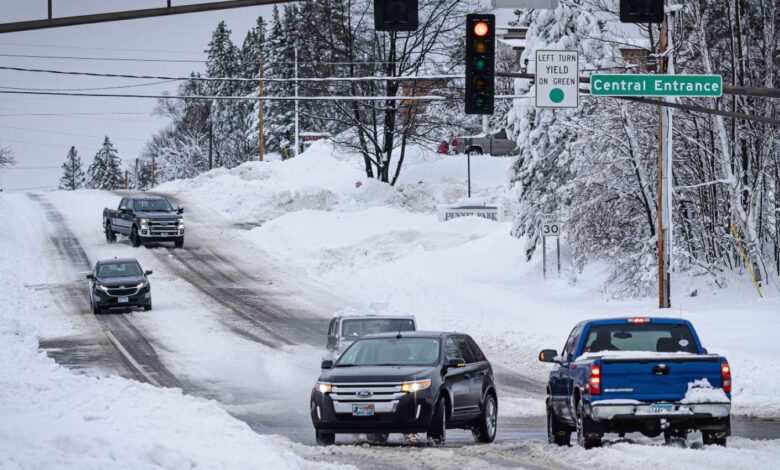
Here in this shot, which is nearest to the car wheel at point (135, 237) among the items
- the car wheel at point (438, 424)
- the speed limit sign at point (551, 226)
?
the speed limit sign at point (551, 226)

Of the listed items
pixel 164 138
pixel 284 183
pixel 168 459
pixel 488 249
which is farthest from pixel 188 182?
pixel 164 138

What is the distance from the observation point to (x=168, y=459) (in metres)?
11.0

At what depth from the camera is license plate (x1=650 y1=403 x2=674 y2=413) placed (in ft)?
44.5

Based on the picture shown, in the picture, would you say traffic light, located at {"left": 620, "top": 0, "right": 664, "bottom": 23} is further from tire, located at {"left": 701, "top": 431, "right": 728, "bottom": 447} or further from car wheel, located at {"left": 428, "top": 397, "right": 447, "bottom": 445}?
tire, located at {"left": 701, "top": 431, "right": 728, "bottom": 447}

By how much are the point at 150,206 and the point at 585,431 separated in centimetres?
3814

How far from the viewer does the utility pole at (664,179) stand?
30.8 meters

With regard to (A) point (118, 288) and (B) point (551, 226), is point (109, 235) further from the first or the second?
(B) point (551, 226)

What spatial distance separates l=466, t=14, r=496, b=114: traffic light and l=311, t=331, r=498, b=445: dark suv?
5151mm

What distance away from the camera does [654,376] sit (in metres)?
13.6

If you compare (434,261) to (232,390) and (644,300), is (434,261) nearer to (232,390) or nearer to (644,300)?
(644,300)

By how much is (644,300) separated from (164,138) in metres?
134

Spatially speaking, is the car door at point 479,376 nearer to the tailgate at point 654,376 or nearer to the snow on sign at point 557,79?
the tailgate at point 654,376

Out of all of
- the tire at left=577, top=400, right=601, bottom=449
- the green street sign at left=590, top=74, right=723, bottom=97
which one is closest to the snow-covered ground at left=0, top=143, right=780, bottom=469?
the tire at left=577, top=400, right=601, bottom=449

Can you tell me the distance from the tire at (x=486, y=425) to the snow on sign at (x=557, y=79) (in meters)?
9.21
